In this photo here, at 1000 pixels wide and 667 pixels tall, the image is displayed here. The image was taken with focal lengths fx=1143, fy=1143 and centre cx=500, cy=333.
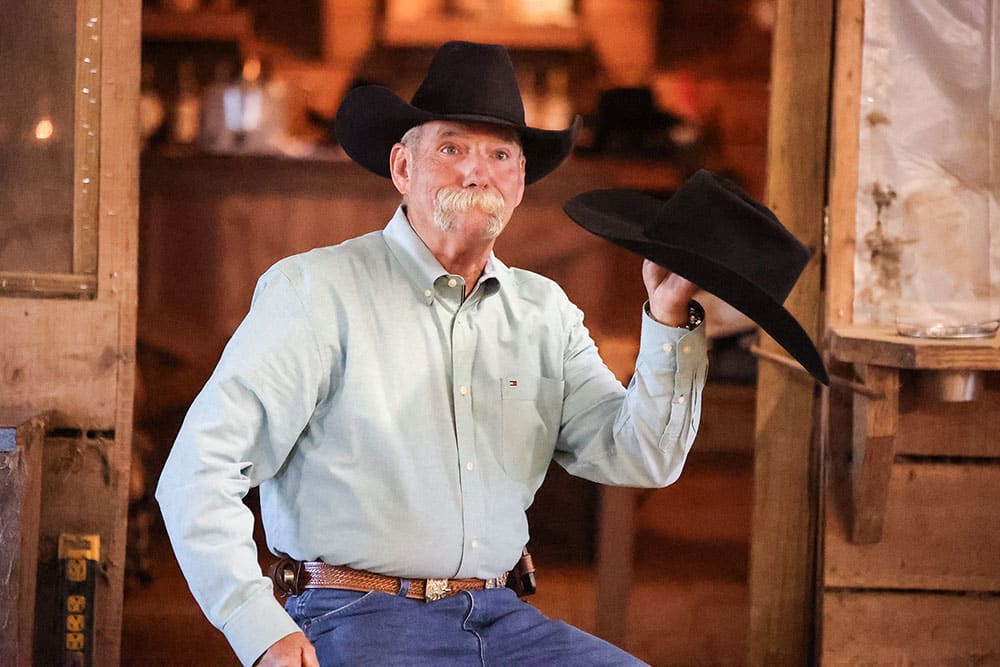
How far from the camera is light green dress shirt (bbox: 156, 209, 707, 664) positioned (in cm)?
177

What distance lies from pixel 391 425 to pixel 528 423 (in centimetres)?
28

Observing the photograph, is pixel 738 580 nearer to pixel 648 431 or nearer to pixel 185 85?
pixel 648 431

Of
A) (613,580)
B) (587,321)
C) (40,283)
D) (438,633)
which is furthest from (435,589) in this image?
(587,321)

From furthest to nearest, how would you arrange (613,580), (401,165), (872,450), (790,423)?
(613,580)
(790,423)
(872,450)
(401,165)

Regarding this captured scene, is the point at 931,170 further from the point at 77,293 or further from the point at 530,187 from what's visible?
the point at 77,293

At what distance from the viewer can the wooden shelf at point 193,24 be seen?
177 inches

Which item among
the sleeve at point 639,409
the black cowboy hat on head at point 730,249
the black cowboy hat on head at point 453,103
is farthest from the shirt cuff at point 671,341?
the black cowboy hat on head at point 453,103

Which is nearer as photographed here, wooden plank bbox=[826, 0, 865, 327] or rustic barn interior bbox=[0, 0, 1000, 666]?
rustic barn interior bbox=[0, 0, 1000, 666]

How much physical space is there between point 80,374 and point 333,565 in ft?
2.87

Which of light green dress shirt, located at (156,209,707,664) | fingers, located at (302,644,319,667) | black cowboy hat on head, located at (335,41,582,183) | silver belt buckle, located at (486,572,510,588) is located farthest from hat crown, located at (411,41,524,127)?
fingers, located at (302,644,319,667)

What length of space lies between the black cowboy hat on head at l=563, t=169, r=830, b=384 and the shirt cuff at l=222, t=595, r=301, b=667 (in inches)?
30.4

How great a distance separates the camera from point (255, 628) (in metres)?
1.72

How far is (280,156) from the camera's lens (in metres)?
4.25

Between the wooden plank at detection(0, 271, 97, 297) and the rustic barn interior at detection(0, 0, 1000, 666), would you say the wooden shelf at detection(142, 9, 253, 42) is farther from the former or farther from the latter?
the wooden plank at detection(0, 271, 97, 297)
